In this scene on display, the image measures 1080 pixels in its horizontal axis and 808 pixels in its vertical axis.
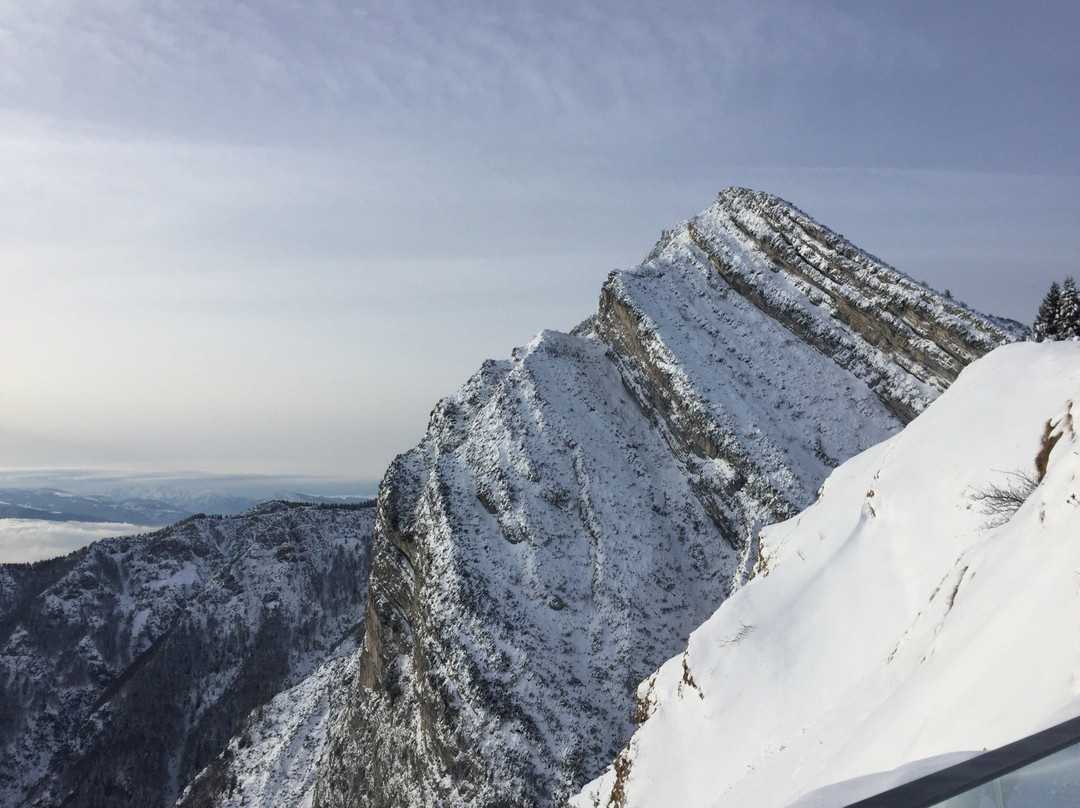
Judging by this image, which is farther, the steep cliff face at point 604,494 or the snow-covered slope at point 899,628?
the steep cliff face at point 604,494

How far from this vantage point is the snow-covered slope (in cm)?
681

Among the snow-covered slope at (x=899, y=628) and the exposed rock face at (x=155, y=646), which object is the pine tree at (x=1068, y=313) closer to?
the snow-covered slope at (x=899, y=628)

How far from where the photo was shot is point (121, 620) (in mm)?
139875

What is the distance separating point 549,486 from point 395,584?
42.1ft

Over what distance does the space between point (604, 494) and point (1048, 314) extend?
24.4m

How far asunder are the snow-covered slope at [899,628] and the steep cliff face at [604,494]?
12904 mm

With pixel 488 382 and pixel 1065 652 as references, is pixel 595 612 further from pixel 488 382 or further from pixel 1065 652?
pixel 1065 652

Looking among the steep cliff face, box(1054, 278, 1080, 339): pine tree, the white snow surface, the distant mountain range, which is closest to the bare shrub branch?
the distant mountain range

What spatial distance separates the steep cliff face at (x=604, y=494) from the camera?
37.2 metres

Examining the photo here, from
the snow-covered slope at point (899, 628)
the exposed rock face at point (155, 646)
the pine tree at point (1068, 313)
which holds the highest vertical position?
the pine tree at point (1068, 313)

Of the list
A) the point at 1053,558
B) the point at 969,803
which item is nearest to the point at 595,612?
the point at 1053,558

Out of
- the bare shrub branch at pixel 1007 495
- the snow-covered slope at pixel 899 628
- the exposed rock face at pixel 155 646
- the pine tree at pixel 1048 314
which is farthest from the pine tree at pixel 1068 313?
the exposed rock face at pixel 155 646

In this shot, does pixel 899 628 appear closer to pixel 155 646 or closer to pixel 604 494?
pixel 604 494

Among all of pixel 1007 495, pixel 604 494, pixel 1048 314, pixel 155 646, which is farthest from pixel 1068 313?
pixel 155 646
